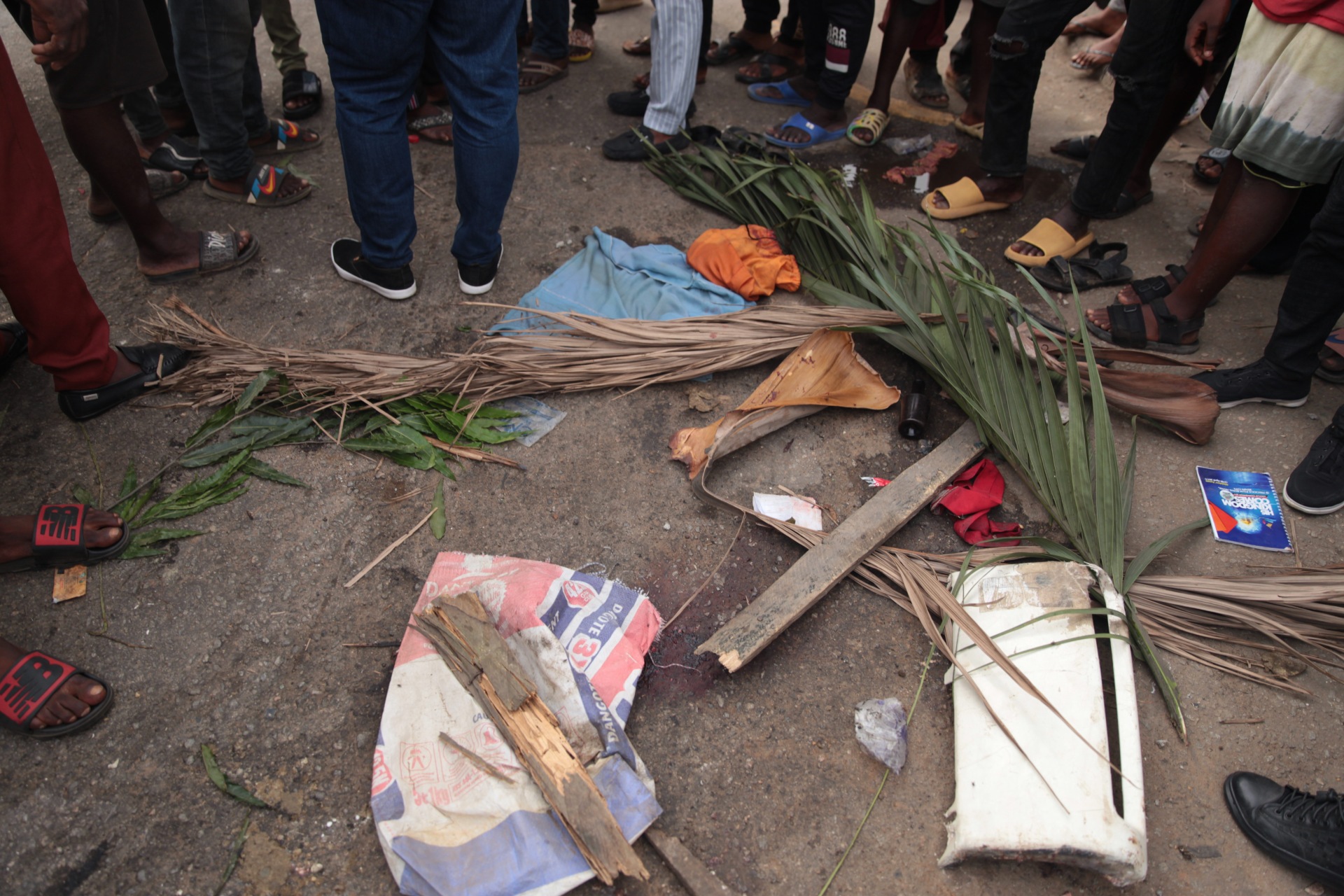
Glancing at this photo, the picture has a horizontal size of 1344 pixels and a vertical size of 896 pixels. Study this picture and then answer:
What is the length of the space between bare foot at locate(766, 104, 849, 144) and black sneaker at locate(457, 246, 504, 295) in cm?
182

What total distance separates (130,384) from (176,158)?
5.09 feet

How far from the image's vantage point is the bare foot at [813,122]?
3906 millimetres

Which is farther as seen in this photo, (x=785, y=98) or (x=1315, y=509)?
(x=785, y=98)

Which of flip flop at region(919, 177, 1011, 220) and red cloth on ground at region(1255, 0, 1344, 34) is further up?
red cloth on ground at region(1255, 0, 1344, 34)

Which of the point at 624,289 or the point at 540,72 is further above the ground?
the point at 540,72

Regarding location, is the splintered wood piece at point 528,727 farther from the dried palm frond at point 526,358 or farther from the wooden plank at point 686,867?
the dried palm frond at point 526,358

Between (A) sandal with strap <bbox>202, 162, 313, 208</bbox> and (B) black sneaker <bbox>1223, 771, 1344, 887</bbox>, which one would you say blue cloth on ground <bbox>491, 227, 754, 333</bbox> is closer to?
(A) sandal with strap <bbox>202, 162, 313, 208</bbox>

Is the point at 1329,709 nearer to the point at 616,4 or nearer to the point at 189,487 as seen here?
the point at 189,487

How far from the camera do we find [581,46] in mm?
4613

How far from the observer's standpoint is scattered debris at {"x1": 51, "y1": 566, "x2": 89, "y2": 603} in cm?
203

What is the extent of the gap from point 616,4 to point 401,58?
138 inches

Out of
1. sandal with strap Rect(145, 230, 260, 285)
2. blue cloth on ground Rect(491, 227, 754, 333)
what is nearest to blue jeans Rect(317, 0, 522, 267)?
blue cloth on ground Rect(491, 227, 754, 333)

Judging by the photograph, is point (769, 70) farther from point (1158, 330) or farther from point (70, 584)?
point (70, 584)

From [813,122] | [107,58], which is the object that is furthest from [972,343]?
[107,58]
